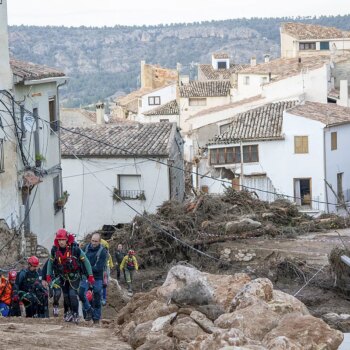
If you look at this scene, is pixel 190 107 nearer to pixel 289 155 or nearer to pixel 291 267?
pixel 289 155

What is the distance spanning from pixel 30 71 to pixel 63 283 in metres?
13.9

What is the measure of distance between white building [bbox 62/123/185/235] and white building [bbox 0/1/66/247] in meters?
8.17

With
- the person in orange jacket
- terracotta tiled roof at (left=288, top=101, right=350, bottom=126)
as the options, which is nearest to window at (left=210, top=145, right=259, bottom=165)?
terracotta tiled roof at (left=288, top=101, right=350, bottom=126)

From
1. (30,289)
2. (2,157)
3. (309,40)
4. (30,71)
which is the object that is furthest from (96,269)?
(309,40)

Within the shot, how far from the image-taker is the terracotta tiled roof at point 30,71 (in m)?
26.9

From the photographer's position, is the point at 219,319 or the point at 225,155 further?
the point at 225,155

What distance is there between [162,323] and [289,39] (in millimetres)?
71433

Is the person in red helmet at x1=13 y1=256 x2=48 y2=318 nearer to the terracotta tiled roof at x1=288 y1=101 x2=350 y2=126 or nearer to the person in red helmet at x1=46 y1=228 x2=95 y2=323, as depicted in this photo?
the person in red helmet at x1=46 y1=228 x2=95 y2=323

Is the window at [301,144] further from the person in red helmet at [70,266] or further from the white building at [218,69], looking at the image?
the white building at [218,69]

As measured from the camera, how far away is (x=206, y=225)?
3147cm

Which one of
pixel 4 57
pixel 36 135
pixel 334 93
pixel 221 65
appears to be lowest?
pixel 36 135

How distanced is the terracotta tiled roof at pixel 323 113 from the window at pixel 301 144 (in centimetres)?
104

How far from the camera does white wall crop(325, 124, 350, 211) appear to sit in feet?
155

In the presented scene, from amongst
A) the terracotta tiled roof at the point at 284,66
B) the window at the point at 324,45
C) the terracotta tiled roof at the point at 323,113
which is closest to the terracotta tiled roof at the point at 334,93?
the terracotta tiled roof at the point at 284,66
